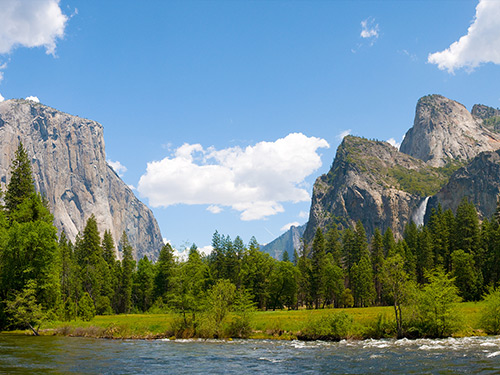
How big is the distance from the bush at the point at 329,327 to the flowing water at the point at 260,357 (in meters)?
2.07

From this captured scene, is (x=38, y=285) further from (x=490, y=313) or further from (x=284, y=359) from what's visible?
(x=490, y=313)

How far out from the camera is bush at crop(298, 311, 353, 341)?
1570 inches

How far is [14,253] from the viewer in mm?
51125

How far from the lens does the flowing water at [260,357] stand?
79.3 ft

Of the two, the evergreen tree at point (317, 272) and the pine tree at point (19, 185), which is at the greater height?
the pine tree at point (19, 185)

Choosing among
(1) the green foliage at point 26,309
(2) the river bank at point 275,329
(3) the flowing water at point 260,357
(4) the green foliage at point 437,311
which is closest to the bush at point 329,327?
(2) the river bank at point 275,329

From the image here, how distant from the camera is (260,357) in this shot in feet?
99.8

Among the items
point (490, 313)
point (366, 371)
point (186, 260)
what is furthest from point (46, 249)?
point (490, 313)

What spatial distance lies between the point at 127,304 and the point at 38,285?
53096 millimetres

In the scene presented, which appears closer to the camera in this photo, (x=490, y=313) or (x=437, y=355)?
(x=437, y=355)

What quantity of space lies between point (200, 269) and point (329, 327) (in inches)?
802

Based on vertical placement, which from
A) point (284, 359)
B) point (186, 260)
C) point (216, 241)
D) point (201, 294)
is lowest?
point (284, 359)

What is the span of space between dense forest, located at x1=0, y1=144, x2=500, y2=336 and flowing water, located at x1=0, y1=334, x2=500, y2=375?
33.3ft

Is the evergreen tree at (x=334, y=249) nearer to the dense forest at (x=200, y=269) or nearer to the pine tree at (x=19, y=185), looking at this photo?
the dense forest at (x=200, y=269)
